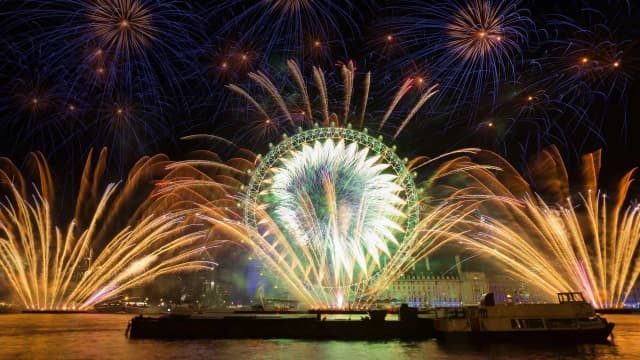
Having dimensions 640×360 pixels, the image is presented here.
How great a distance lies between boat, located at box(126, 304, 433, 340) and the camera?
165ft

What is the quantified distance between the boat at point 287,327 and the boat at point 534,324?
4.11 m

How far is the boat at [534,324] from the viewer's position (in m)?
44.5

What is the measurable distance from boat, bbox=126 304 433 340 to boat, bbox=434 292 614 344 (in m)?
4.11

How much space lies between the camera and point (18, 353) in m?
37.1

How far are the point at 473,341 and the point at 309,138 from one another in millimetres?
29121

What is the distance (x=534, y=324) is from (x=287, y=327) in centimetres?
2540

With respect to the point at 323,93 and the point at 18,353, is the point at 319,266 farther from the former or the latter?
the point at 18,353

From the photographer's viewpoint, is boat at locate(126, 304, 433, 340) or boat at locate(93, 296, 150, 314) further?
boat at locate(93, 296, 150, 314)

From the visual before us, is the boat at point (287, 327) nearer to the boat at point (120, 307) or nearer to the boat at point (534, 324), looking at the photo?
the boat at point (534, 324)

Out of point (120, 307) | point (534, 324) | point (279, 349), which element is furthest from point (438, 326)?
point (120, 307)

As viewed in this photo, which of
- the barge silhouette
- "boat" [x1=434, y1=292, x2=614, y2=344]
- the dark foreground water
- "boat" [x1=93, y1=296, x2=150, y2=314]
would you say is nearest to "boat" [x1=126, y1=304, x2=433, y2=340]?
the barge silhouette

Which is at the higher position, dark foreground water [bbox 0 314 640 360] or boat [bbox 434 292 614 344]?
boat [bbox 434 292 614 344]

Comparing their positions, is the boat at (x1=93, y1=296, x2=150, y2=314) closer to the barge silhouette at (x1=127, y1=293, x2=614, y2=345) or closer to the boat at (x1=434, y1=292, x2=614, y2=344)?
the barge silhouette at (x1=127, y1=293, x2=614, y2=345)

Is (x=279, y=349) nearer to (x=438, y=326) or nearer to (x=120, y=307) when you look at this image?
(x=438, y=326)
